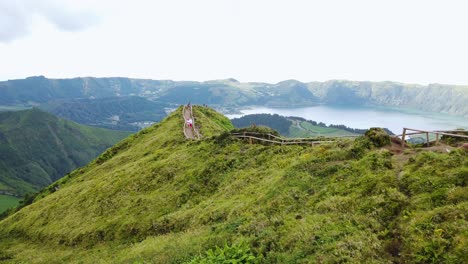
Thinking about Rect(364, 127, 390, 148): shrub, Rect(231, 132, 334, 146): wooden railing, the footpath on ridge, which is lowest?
the footpath on ridge

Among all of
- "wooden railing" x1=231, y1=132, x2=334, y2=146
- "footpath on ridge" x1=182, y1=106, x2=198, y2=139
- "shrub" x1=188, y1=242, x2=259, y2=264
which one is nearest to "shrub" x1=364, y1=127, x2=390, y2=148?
"wooden railing" x1=231, y1=132, x2=334, y2=146

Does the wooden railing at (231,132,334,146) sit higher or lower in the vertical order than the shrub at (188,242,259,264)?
higher

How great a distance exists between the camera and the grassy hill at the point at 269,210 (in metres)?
13.4

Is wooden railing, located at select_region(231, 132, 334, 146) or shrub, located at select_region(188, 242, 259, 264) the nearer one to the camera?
shrub, located at select_region(188, 242, 259, 264)

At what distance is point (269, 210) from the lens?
20109 mm

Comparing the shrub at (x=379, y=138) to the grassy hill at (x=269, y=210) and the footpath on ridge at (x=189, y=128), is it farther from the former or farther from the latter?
the footpath on ridge at (x=189, y=128)

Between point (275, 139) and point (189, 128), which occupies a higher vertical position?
point (275, 139)

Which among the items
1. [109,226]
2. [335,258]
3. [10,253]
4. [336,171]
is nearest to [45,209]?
[10,253]

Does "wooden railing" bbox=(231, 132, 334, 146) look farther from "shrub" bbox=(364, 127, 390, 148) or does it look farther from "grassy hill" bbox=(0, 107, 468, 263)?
"shrub" bbox=(364, 127, 390, 148)

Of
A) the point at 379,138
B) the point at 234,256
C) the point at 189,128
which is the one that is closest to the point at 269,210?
the point at 234,256

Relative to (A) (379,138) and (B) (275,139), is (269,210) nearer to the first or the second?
(A) (379,138)

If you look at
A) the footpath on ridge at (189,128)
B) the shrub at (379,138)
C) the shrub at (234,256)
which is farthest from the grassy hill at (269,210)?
the footpath on ridge at (189,128)

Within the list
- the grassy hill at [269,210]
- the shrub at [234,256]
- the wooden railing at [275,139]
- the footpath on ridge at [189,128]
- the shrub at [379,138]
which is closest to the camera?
the grassy hill at [269,210]

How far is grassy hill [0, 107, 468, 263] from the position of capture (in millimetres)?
13406
